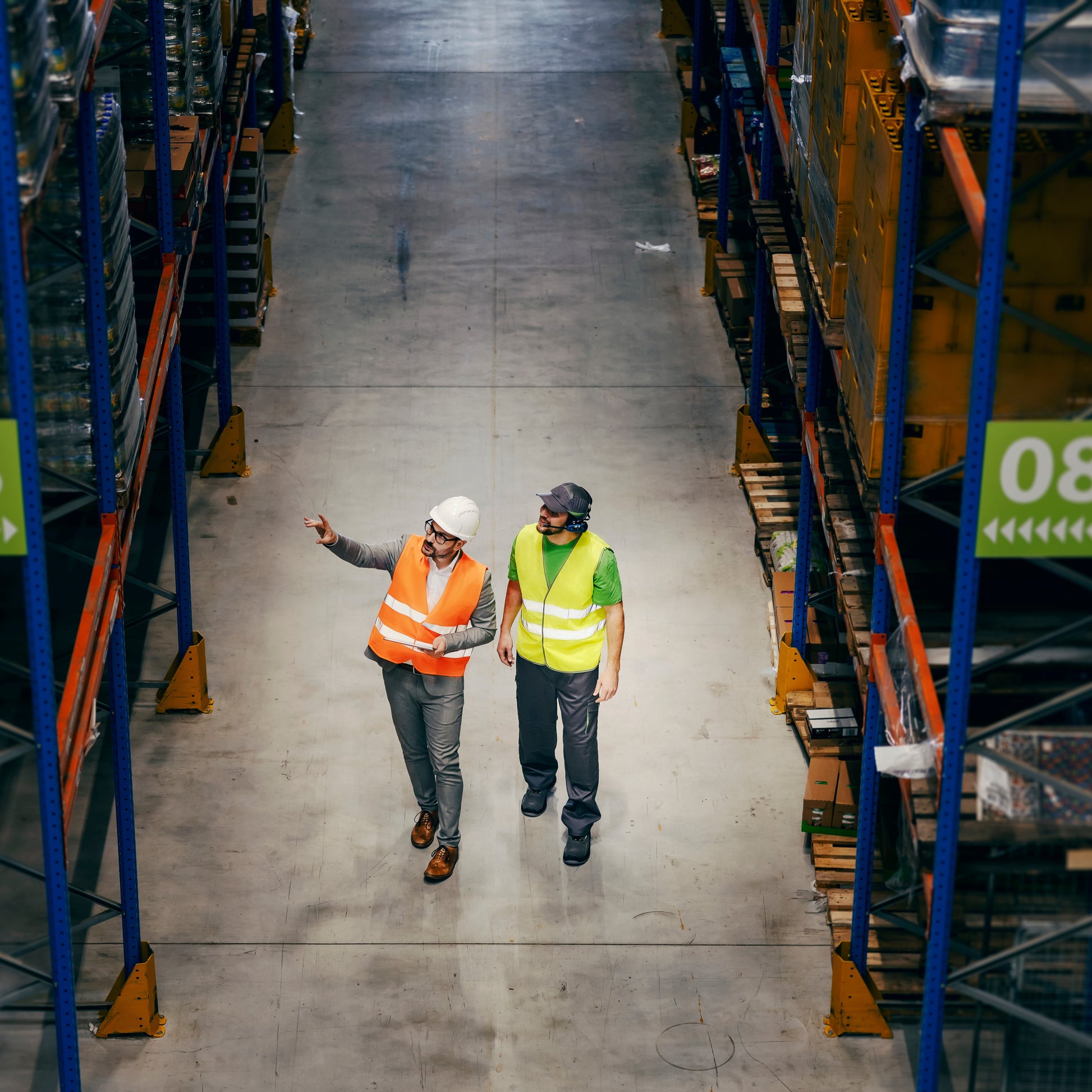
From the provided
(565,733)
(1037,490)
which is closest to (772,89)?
(565,733)

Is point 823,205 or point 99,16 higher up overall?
point 99,16

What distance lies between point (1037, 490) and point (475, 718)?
4795mm

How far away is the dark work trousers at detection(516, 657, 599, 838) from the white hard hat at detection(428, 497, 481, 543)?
85 centimetres

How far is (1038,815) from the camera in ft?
19.6

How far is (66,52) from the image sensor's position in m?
6.18

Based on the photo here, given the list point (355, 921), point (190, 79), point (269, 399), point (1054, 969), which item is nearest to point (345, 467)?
point (269, 399)

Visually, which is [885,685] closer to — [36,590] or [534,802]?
[534,802]

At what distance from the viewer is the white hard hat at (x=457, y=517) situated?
7.70 metres

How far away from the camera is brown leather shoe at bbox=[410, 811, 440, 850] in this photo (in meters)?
8.63

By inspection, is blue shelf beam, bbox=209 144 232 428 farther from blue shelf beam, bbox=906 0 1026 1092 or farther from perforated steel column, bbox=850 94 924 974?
blue shelf beam, bbox=906 0 1026 1092

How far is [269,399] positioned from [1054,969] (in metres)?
8.26

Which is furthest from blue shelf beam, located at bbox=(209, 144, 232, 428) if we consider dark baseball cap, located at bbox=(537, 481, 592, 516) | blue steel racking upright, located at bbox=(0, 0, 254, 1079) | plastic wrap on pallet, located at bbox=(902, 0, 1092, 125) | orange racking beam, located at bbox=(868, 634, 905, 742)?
plastic wrap on pallet, located at bbox=(902, 0, 1092, 125)

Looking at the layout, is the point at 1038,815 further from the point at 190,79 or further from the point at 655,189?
the point at 655,189

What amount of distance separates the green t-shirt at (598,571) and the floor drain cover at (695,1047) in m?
1.90
